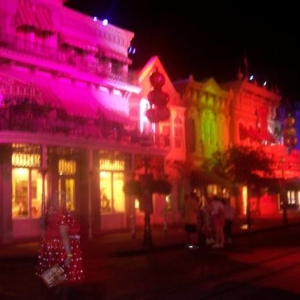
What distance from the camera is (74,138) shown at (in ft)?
73.9

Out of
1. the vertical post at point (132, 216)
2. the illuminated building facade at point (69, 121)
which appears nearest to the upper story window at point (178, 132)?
the illuminated building facade at point (69, 121)

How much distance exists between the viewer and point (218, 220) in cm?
2005

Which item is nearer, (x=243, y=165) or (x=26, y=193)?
(x=26, y=193)

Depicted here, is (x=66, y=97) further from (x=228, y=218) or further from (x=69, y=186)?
(x=228, y=218)

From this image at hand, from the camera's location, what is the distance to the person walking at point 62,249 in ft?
25.9

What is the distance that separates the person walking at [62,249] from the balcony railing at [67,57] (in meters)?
15.0

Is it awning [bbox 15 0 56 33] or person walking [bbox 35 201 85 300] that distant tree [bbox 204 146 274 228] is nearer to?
awning [bbox 15 0 56 33]

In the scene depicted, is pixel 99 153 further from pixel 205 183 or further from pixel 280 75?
pixel 280 75

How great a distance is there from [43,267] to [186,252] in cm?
1178

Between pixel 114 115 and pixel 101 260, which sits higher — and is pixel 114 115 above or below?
above

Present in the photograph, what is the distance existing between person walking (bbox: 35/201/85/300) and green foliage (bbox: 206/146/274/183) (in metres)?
22.8

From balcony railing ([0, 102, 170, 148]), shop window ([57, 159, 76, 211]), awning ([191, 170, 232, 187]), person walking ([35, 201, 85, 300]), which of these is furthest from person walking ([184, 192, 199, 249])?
awning ([191, 170, 232, 187])

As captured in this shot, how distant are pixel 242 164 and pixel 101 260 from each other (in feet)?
47.4

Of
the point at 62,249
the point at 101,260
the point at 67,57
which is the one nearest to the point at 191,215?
the point at 101,260
